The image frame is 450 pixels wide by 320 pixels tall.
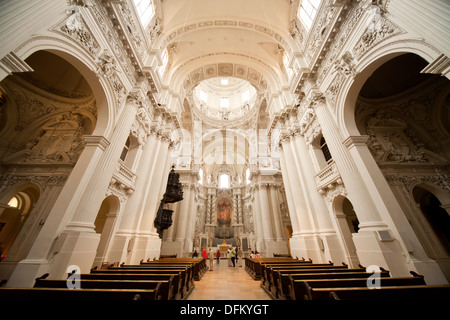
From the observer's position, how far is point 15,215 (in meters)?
7.27

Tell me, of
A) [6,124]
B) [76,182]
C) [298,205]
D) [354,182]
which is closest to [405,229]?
[354,182]

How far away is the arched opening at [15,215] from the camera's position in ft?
23.0

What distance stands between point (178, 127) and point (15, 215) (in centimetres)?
873

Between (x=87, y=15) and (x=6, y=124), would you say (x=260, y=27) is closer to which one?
(x=87, y=15)

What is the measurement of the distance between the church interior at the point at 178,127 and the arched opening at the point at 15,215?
0.05 meters

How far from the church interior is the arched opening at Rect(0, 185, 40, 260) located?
5cm

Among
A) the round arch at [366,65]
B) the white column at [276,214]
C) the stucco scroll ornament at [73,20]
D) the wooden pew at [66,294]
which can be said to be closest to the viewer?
the wooden pew at [66,294]

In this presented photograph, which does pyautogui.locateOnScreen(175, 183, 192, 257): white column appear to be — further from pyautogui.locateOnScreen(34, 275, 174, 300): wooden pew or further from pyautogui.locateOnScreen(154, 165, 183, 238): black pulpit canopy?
pyautogui.locateOnScreen(34, 275, 174, 300): wooden pew

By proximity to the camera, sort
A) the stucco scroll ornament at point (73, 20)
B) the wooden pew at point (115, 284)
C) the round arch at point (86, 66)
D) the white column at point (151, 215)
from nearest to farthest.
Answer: the wooden pew at point (115, 284) < the round arch at point (86, 66) < the stucco scroll ornament at point (73, 20) < the white column at point (151, 215)

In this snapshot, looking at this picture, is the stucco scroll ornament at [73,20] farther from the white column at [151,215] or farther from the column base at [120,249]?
the column base at [120,249]

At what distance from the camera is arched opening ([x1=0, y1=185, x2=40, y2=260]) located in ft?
23.0

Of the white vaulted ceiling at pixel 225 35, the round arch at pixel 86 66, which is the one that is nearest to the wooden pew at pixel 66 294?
the round arch at pixel 86 66

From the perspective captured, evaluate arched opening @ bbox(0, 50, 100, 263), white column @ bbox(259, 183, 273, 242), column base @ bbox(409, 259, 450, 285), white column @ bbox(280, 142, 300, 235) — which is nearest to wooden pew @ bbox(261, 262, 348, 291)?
column base @ bbox(409, 259, 450, 285)

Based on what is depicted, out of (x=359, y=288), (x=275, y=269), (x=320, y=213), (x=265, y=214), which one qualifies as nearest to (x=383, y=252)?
(x=275, y=269)
